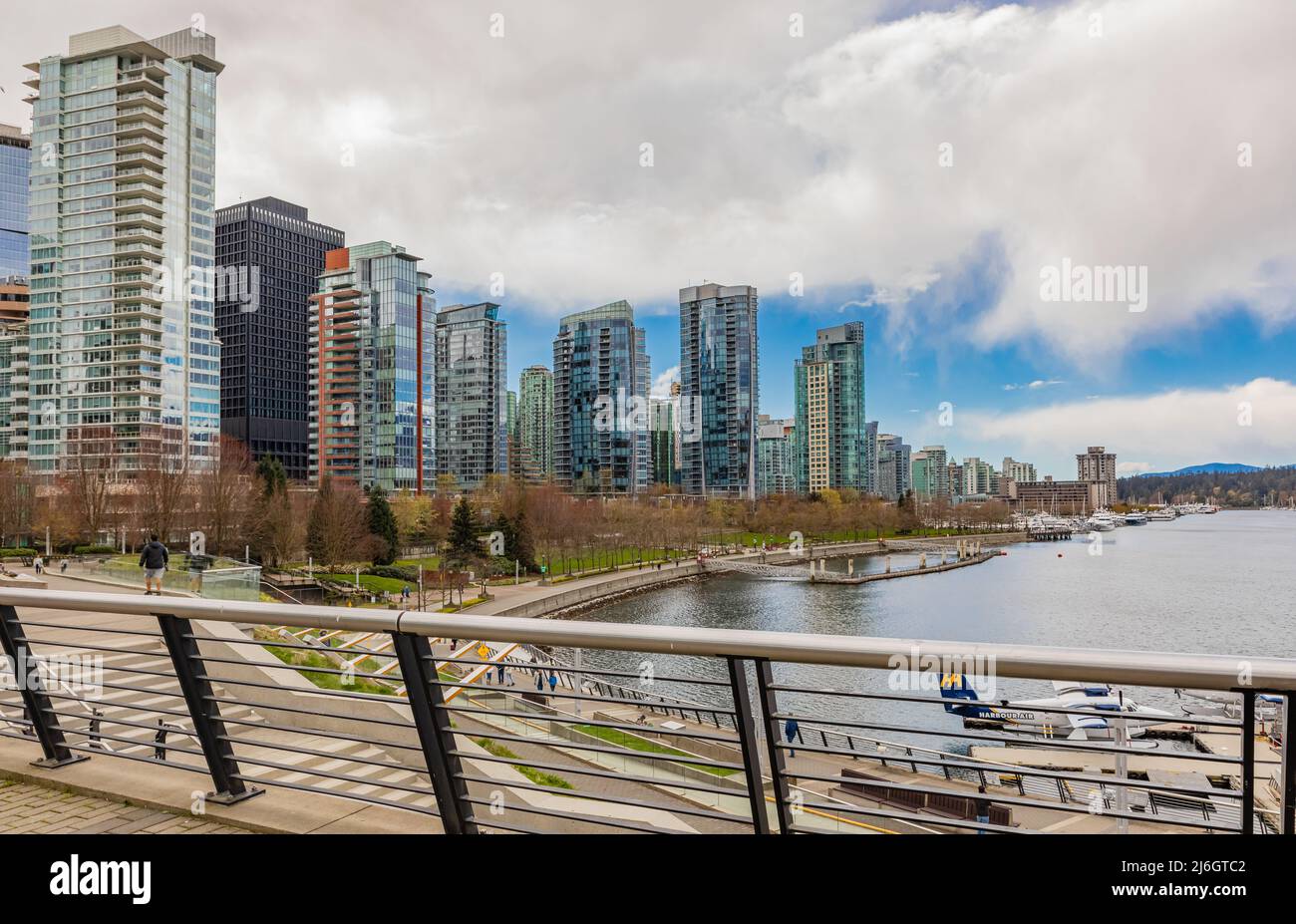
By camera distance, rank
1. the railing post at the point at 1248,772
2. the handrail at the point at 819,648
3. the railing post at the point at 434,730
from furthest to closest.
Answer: the railing post at the point at 434,730
the railing post at the point at 1248,772
the handrail at the point at 819,648

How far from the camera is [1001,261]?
111812 mm

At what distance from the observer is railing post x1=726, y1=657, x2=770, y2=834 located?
2369 millimetres

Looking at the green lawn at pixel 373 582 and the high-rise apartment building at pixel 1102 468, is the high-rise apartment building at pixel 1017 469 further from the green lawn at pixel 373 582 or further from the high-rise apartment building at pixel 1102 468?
the green lawn at pixel 373 582

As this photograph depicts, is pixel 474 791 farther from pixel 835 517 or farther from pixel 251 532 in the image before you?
pixel 835 517

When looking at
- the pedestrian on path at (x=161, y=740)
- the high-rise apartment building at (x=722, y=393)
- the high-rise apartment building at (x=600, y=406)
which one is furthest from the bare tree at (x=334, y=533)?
the high-rise apartment building at (x=722, y=393)

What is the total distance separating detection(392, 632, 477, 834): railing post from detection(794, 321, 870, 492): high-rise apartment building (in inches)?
5888

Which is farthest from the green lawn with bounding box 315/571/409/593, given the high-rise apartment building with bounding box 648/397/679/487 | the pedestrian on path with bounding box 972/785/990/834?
Answer: the high-rise apartment building with bounding box 648/397/679/487

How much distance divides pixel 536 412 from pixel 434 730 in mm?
149809

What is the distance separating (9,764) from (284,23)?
77.4ft

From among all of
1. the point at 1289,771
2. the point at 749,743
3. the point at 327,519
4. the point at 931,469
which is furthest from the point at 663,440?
the point at 1289,771

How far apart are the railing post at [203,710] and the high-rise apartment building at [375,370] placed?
320 feet

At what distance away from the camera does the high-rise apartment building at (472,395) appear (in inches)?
4857

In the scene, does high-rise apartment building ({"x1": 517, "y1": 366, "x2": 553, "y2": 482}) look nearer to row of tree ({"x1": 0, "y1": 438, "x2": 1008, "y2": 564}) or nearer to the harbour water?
row of tree ({"x1": 0, "y1": 438, "x2": 1008, "y2": 564})
